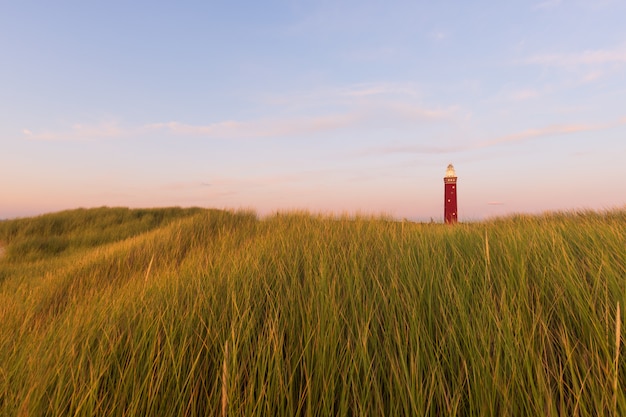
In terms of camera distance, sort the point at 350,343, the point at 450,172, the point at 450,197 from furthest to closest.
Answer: the point at 450,172, the point at 450,197, the point at 350,343

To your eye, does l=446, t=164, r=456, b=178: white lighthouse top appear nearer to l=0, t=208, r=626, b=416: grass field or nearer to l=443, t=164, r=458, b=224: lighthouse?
l=443, t=164, r=458, b=224: lighthouse

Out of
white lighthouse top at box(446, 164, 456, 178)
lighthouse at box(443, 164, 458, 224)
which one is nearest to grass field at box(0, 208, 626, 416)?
lighthouse at box(443, 164, 458, 224)

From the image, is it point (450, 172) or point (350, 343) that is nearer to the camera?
point (350, 343)

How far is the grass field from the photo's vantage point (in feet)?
3.83

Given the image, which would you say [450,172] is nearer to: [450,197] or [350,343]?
[450,197]

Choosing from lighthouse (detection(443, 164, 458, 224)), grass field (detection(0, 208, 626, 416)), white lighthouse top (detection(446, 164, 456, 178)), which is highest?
white lighthouse top (detection(446, 164, 456, 178))

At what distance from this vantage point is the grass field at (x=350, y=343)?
1.17 meters

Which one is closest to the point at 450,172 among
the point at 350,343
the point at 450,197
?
the point at 450,197

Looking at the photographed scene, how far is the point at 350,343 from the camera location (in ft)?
4.73

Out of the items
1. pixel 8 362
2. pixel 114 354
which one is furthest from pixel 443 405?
pixel 8 362

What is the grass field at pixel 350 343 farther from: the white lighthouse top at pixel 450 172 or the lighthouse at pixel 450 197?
the white lighthouse top at pixel 450 172

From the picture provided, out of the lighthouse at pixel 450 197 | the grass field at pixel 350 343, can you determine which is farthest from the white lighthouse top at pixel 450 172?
the grass field at pixel 350 343

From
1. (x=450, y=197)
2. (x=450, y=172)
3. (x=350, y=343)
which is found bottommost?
(x=350, y=343)

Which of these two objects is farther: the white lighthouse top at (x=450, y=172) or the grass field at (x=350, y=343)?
the white lighthouse top at (x=450, y=172)
